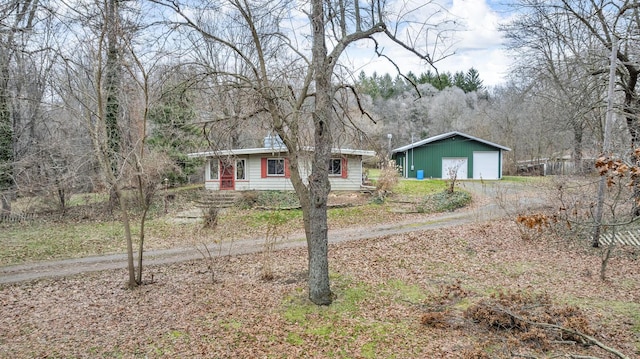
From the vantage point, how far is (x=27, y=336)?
227 inches

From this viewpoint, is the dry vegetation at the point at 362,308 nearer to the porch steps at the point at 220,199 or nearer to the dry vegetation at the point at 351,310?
the dry vegetation at the point at 351,310

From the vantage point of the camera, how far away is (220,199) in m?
18.2

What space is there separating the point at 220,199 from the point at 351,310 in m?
12.9

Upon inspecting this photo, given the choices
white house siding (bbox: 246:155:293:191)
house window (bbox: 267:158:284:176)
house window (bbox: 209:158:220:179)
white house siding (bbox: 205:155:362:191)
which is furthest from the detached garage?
house window (bbox: 209:158:220:179)

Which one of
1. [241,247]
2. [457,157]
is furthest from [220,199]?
[457,157]

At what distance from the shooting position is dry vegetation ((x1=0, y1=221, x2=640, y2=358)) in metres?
5.27

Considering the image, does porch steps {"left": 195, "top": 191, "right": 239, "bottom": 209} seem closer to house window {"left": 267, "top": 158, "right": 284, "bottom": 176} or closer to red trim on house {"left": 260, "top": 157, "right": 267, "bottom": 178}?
red trim on house {"left": 260, "top": 157, "right": 267, "bottom": 178}

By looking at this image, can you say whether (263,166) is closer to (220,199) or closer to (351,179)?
(220,199)

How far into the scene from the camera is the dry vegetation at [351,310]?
5.27 metres

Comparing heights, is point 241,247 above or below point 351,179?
below

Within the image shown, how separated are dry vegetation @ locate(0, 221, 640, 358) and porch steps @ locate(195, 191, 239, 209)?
27.1 feet

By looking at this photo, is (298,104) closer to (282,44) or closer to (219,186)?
(282,44)

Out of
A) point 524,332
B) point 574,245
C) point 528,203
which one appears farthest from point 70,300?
point 528,203

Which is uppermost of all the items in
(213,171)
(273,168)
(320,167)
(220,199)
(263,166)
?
(263,166)
